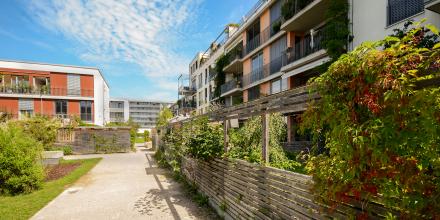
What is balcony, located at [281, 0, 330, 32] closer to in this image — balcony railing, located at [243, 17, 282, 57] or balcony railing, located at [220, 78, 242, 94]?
balcony railing, located at [243, 17, 282, 57]

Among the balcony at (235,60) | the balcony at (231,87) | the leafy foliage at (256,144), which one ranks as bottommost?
the leafy foliage at (256,144)

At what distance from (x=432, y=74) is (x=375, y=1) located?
13326 mm

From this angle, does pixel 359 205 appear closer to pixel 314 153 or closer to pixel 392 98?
pixel 314 153

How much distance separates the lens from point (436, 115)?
1.81m

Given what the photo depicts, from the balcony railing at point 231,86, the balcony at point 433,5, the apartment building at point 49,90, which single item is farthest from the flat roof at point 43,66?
the balcony at point 433,5

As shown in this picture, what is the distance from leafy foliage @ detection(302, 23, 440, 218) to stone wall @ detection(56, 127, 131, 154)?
25.7 m

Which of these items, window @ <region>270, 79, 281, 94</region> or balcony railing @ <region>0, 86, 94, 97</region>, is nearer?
window @ <region>270, 79, 281, 94</region>

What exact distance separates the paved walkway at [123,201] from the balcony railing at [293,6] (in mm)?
13689

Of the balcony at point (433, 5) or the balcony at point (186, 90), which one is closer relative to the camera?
the balcony at point (433, 5)

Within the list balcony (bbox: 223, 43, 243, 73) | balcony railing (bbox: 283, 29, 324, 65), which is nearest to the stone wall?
balcony (bbox: 223, 43, 243, 73)

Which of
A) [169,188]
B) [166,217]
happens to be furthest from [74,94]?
Result: [166,217]

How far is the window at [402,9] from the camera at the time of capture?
11086 millimetres

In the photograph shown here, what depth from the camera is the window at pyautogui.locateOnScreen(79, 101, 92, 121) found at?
3881cm

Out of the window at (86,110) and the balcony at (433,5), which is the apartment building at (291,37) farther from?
the window at (86,110)
